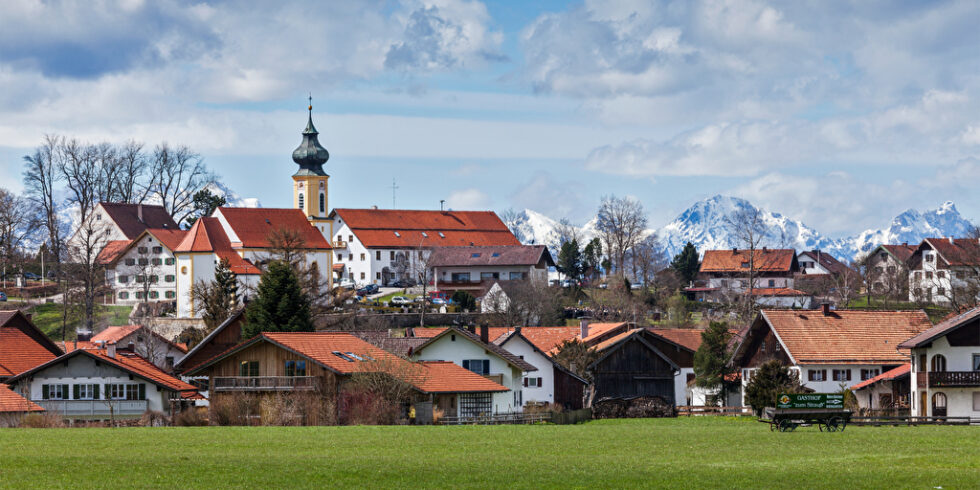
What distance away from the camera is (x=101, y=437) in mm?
42312

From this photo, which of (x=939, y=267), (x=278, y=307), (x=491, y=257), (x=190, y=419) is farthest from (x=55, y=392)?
(x=939, y=267)

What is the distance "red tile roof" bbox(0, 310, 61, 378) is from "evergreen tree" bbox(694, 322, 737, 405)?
110 feet

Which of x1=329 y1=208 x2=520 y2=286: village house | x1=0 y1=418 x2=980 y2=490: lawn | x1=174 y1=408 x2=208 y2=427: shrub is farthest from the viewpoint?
x1=329 y1=208 x2=520 y2=286: village house

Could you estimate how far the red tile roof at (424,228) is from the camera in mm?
146250

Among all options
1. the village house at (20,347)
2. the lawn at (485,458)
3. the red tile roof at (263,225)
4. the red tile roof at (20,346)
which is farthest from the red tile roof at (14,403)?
the red tile roof at (263,225)

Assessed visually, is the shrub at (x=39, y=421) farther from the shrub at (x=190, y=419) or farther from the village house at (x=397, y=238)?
the village house at (x=397, y=238)

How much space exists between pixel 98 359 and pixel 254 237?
210 ft

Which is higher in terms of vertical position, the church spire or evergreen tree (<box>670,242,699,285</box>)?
the church spire

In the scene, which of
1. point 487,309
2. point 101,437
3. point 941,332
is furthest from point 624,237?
point 101,437

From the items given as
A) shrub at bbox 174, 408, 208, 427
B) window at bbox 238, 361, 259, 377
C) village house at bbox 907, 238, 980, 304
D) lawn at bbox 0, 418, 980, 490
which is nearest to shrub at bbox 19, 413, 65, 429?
shrub at bbox 174, 408, 208, 427

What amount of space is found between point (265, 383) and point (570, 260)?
81.7 m

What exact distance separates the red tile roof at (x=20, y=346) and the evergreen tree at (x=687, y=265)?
79826 mm

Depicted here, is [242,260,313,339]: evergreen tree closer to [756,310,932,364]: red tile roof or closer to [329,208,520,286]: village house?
[756,310,932,364]: red tile roof

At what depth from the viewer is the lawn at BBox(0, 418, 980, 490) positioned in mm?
30453
